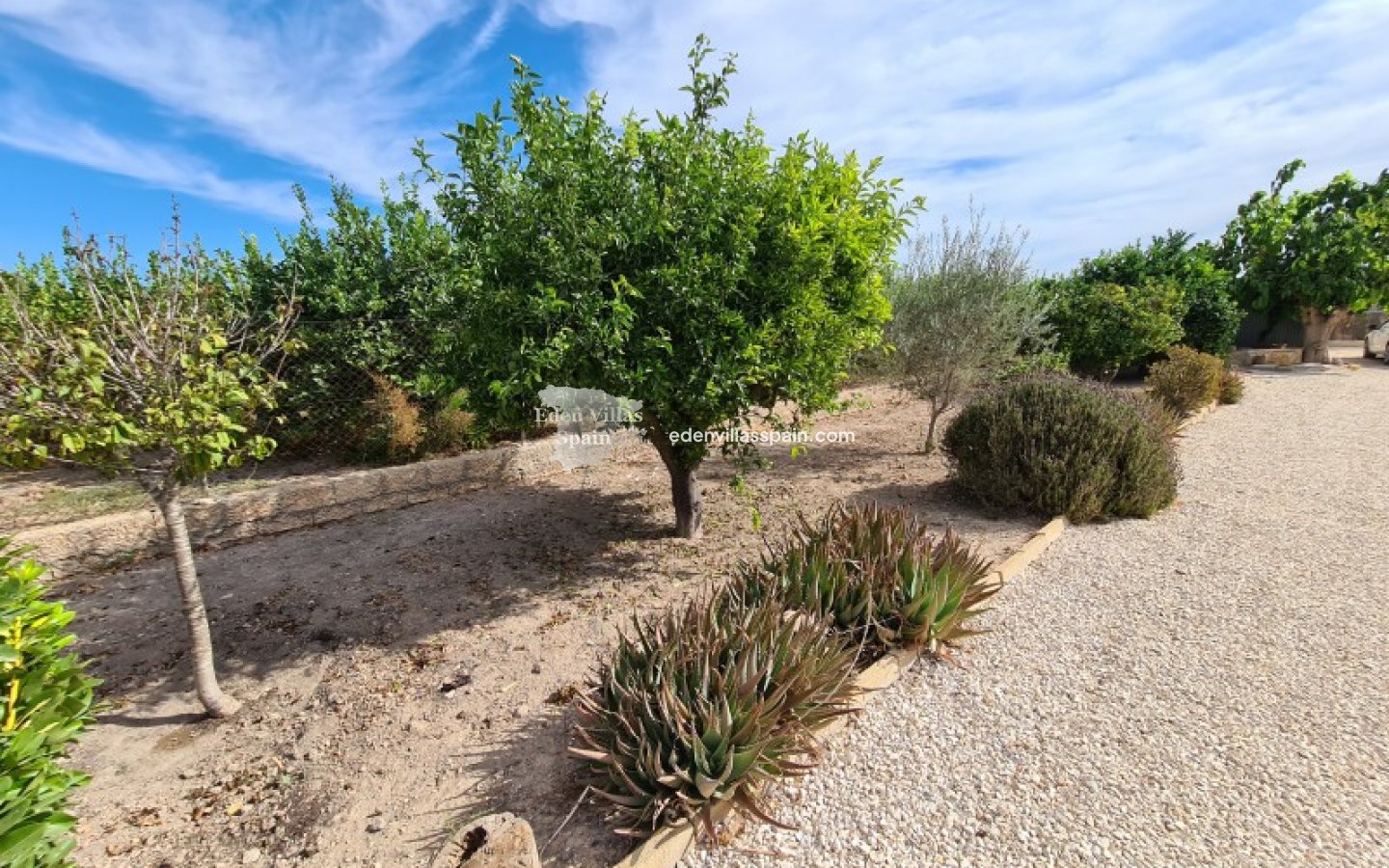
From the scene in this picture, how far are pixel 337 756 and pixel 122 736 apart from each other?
1.19 m

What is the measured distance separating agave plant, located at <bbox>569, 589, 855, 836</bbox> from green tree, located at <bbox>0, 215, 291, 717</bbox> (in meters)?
2.04

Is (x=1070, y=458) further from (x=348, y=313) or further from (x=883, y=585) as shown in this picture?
(x=348, y=313)

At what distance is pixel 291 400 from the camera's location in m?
6.41

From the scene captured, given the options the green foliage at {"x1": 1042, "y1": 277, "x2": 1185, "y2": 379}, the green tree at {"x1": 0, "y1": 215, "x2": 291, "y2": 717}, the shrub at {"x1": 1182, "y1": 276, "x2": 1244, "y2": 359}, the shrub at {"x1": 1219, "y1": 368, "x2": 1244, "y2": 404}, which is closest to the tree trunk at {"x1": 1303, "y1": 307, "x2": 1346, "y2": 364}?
the shrub at {"x1": 1182, "y1": 276, "x2": 1244, "y2": 359}

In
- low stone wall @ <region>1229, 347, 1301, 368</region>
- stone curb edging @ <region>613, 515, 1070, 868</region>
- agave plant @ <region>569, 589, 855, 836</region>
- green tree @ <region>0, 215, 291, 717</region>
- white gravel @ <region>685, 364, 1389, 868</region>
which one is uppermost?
green tree @ <region>0, 215, 291, 717</region>

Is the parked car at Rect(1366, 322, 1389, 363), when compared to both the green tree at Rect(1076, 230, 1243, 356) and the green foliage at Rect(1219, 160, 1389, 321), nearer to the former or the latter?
the green foliage at Rect(1219, 160, 1389, 321)

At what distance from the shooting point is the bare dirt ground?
7.77 feet

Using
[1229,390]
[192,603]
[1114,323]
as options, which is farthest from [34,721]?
[1114,323]

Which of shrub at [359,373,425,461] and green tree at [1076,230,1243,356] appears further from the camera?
green tree at [1076,230,1243,356]

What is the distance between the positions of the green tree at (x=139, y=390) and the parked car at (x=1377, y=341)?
27.9 metres

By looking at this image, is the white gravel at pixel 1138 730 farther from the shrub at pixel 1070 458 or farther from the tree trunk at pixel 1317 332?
the tree trunk at pixel 1317 332

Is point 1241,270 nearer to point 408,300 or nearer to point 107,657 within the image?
point 408,300

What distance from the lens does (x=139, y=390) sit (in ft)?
8.40

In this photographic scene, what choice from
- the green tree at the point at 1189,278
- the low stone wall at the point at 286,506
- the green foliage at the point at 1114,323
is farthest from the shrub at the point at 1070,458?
the green tree at the point at 1189,278
